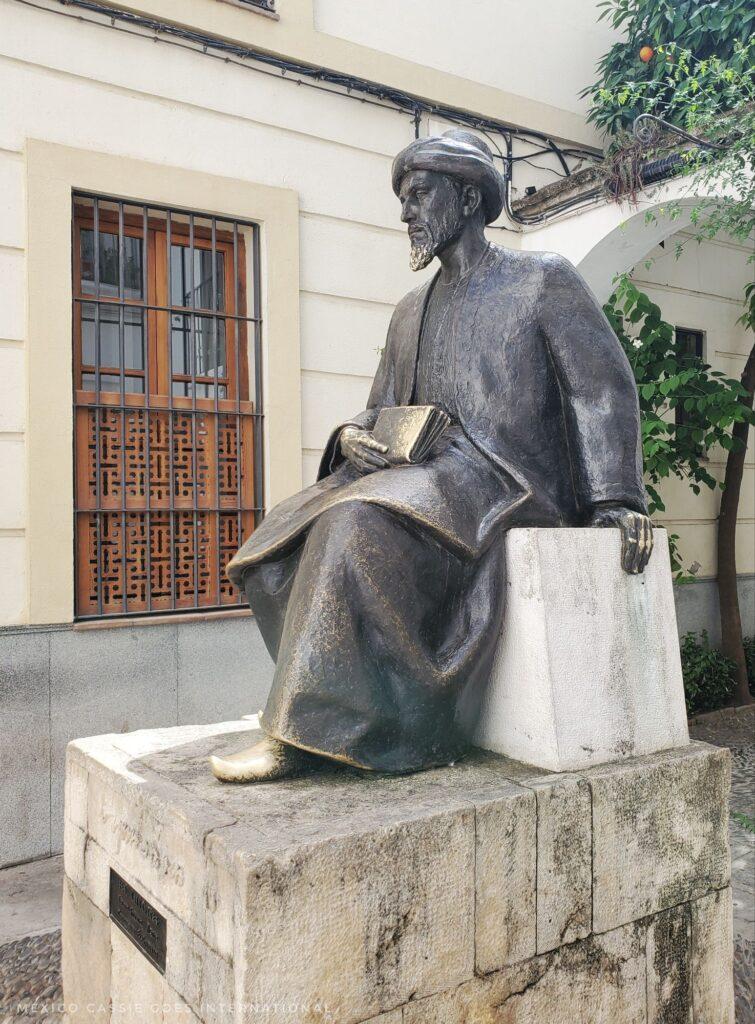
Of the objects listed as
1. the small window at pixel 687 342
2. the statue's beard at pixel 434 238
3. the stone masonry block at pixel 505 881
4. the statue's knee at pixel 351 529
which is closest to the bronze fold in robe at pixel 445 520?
the statue's knee at pixel 351 529

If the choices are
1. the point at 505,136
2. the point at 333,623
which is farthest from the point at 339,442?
the point at 505,136

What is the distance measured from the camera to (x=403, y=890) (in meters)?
1.83

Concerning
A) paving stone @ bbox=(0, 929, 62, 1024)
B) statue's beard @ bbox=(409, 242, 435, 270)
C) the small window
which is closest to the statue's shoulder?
statue's beard @ bbox=(409, 242, 435, 270)

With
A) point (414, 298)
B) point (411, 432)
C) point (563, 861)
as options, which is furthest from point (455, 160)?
point (563, 861)

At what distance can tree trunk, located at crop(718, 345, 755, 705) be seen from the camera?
7.22 metres

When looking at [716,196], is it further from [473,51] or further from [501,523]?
[501,523]

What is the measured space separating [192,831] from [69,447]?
3.07m

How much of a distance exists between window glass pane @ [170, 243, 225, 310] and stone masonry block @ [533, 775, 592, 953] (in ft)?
12.2

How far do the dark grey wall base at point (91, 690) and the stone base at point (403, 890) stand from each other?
2.08 metres

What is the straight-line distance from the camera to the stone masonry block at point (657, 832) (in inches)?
85.7

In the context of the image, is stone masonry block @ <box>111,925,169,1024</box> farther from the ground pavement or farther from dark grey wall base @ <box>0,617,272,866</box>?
dark grey wall base @ <box>0,617,272,866</box>

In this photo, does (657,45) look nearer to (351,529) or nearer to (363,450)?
(363,450)

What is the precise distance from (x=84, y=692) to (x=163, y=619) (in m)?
0.55

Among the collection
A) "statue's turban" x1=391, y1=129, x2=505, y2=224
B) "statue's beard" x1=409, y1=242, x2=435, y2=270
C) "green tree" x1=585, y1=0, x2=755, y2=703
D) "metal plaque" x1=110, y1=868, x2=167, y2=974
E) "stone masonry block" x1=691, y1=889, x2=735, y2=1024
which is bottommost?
"stone masonry block" x1=691, y1=889, x2=735, y2=1024
